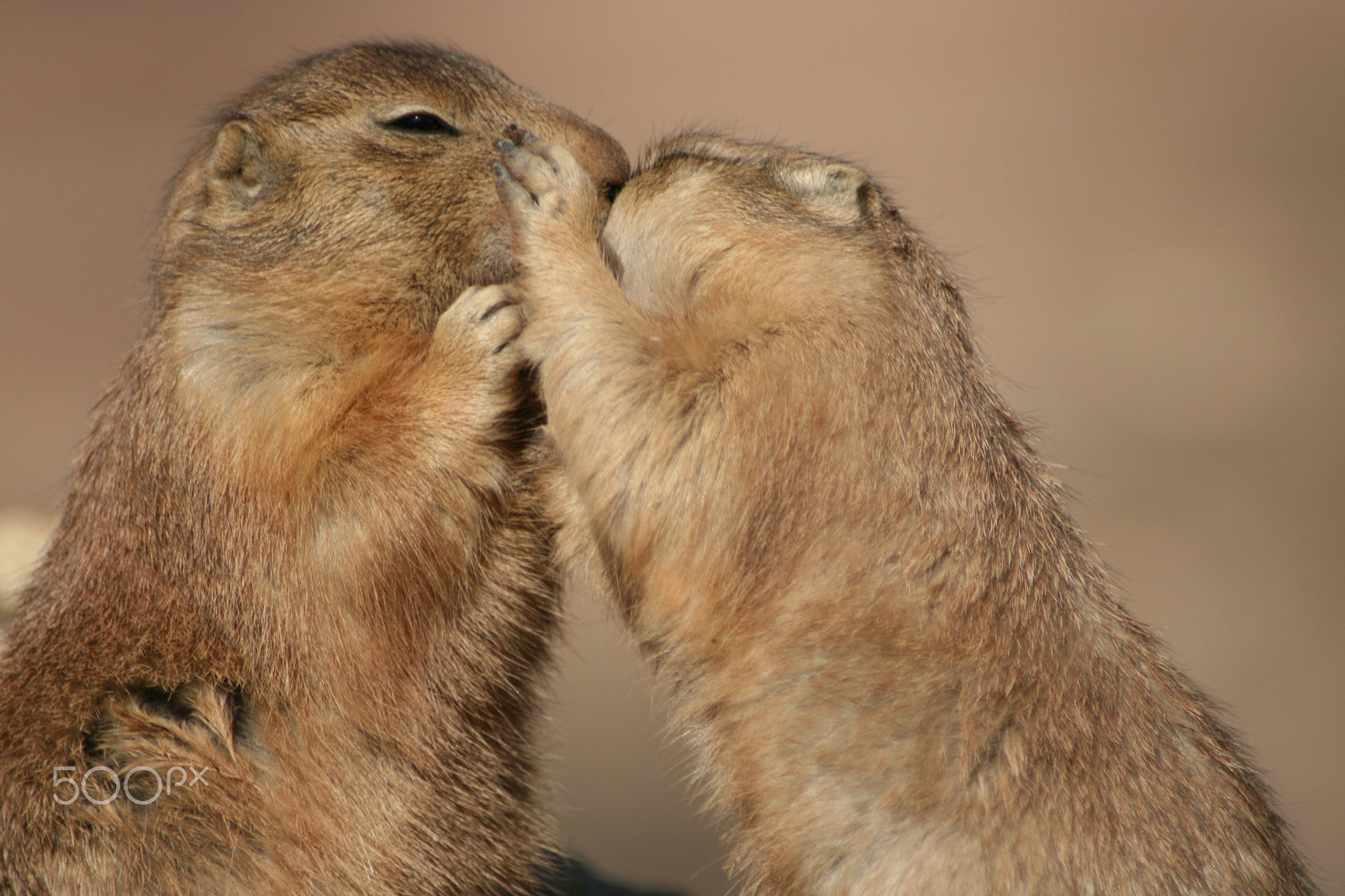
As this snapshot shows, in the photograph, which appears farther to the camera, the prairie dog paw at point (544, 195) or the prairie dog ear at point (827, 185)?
the prairie dog ear at point (827, 185)

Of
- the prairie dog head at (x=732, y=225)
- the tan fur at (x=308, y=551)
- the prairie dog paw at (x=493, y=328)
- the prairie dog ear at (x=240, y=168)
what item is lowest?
the tan fur at (x=308, y=551)

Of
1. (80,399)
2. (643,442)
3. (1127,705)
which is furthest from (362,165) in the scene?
(80,399)

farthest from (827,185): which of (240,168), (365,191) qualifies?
(240,168)

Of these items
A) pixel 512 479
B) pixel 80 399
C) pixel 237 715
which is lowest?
pixel 80 399

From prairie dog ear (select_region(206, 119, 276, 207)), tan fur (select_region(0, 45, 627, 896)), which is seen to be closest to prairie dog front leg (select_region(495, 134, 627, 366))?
tan fur (select_region(0, 45, 627, 896))

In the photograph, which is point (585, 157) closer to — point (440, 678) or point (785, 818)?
point (440, 678)

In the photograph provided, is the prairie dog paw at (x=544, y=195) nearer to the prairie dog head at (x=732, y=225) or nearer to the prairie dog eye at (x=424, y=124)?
the prairie dog head at (x=732, y=225)

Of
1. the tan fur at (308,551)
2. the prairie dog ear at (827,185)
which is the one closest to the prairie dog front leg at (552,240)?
the tan fur at (308,551)

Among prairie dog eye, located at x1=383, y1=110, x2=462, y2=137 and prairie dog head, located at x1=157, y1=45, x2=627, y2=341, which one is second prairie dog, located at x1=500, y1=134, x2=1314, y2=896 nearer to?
prairie dog head, located at x1=157, y1=45, x2=627, y2=341
